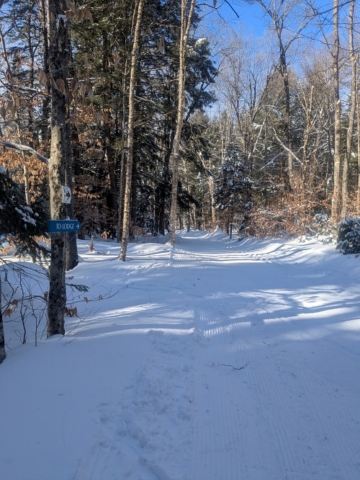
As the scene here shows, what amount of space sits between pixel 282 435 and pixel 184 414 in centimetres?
86

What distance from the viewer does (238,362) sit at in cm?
428

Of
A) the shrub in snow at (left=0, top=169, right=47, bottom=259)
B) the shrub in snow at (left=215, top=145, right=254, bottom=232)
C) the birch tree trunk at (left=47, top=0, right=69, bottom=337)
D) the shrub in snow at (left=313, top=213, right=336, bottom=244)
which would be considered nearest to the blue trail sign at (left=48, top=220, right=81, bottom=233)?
the birch tree trunk at (left=47, top=0, right=69, bottom=337)

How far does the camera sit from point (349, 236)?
10977 mm

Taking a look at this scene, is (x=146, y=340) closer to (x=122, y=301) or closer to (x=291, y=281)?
(x=122, y=301)

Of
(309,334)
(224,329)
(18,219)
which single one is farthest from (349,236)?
(18,219)

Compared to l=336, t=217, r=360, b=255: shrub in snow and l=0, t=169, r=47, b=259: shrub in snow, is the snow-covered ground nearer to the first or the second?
l=0, t=169, r=47, b=259: shrub in snow

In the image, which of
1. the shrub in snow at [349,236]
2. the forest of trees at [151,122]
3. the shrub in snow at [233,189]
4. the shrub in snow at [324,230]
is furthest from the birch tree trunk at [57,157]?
the shrub in snow at [233,189]

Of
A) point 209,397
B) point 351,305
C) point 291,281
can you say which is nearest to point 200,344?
point 209,397

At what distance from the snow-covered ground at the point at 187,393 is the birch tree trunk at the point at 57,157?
1.49 ft

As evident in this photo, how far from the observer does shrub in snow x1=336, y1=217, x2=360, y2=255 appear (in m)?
10.8

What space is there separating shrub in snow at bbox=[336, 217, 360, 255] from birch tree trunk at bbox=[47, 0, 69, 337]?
935 cm

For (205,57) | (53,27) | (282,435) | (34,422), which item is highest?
(205,57)

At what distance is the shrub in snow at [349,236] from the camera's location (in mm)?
10820

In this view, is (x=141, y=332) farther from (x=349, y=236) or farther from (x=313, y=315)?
(x=349, y=236)
